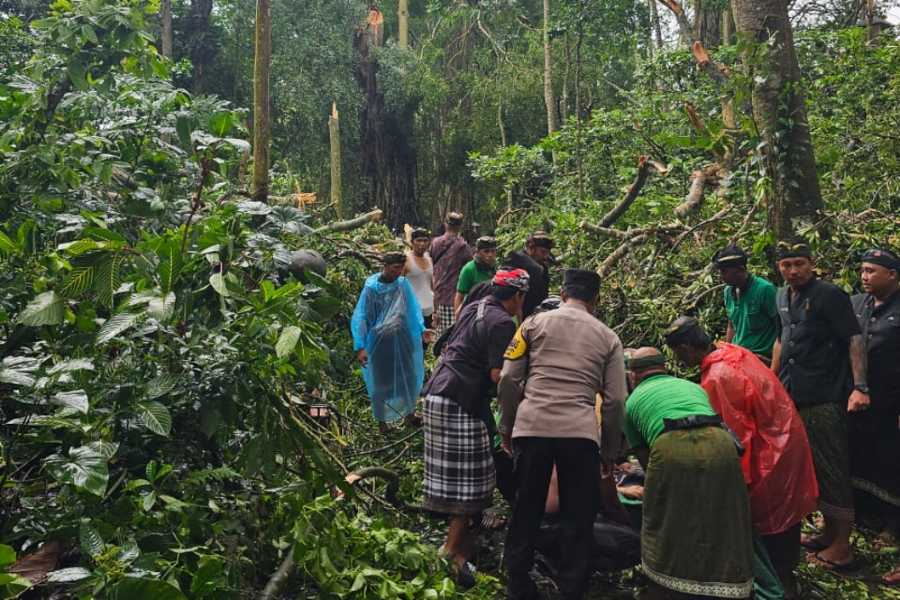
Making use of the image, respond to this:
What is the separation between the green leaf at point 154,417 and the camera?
7.84ft

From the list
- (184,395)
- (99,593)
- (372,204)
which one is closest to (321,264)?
(184,395)

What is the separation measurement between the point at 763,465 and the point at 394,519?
7.03 ft

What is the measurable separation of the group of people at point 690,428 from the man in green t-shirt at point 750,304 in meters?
0.01

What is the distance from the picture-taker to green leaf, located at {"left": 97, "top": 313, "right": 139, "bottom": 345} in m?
2.35

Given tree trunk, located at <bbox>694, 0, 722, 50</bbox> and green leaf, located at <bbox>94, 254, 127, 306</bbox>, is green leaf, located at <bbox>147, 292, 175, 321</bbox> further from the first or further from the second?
tree trunk, located at <bbox>694, 0, 722, 50</bbox>

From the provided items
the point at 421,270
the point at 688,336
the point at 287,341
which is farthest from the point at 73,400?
the point at 421,270

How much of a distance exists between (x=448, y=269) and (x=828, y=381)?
3.90 metres

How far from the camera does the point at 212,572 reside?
2.48 m

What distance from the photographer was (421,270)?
25.1ft

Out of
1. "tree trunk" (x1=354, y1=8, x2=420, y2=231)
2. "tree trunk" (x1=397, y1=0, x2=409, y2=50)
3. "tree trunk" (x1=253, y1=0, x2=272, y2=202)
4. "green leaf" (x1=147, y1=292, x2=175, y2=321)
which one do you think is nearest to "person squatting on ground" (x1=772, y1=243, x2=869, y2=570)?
"green leaf" (x1=147, y1=292, x2=175, y2=321)

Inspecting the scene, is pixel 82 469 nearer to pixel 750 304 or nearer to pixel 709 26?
pixel 750 304

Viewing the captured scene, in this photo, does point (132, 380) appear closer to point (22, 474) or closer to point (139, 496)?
point (139, 496)

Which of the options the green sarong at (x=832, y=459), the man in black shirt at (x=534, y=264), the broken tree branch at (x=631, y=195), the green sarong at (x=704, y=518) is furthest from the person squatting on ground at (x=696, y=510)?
the broken tree branch at (x=631, y=195)

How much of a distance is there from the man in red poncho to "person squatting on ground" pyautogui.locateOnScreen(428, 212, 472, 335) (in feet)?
12.9
